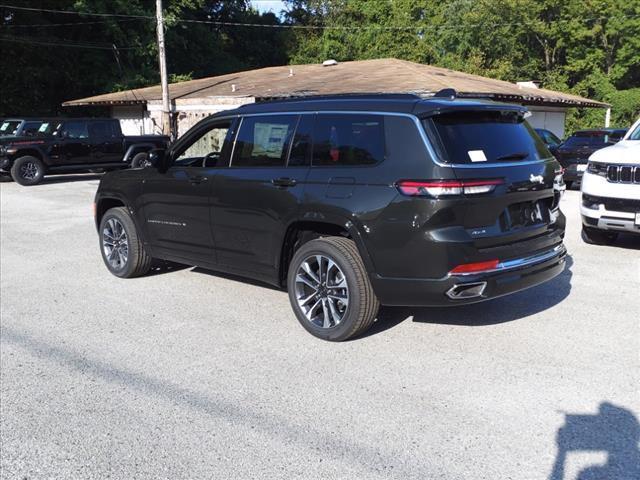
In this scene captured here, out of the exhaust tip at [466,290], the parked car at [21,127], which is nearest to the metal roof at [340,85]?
the parked car at [21,127]

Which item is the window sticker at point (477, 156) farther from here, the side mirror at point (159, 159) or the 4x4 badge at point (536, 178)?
the side mirror at point (159, 159)

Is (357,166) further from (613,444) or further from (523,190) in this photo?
(613,444)

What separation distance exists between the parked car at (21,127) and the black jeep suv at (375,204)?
49.4ft

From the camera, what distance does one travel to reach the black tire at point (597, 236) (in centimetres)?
847

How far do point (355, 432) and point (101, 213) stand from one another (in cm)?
510

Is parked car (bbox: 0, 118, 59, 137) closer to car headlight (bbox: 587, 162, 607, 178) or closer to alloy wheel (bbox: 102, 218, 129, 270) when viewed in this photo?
alloy wheel (bbox: 102, 218, 129, 270)

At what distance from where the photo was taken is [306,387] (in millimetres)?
4133

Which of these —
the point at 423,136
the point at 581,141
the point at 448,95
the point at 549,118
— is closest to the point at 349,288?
the point at 423,136

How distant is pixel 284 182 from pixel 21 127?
54.0 feet

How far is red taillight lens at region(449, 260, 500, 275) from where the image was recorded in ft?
14.1

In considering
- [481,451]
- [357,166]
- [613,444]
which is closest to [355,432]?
[481,451]

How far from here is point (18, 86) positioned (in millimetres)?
32344

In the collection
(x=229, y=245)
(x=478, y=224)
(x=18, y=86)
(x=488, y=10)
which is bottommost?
(x=229, y=245)

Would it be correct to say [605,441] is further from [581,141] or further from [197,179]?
[581,141]
